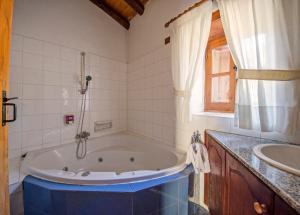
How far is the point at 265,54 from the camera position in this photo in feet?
3.48

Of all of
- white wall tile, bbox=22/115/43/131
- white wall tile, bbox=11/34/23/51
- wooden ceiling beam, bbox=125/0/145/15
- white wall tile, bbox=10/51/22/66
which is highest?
wooden ceiling beam, bbox=125/0/145/15

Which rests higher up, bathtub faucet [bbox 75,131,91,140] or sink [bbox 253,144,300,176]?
sink [bbox 253,144,300,176]

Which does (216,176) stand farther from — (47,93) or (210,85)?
(47,93)

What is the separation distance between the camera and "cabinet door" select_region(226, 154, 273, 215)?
598 mm

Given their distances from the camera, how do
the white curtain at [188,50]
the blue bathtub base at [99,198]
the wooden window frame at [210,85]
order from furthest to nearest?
the wooden window frame at [210,85], the white curtain at [188,50], the blue bathtub base at [99,198]

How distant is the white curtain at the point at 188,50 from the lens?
1.47 meters

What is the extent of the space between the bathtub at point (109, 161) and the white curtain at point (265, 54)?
740mm

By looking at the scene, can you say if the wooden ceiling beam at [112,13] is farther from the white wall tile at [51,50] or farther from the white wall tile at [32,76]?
the white wall tile at [32,76]

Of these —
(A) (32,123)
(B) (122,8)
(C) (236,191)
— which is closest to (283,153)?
(C) (236,191)

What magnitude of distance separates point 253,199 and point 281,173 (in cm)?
17

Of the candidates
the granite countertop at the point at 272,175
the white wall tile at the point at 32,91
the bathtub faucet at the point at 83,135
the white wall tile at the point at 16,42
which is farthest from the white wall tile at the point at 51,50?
the granite countertop at the point at 272,175

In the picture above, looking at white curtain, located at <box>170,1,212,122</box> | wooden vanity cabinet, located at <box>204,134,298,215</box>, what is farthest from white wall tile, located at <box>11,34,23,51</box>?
wooden vanity cabinet, located at <box>204,134,298,215</box>

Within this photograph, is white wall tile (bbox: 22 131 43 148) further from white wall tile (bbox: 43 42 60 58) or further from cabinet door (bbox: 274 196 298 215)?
cabinet door (bbox: 274 196 298 215)

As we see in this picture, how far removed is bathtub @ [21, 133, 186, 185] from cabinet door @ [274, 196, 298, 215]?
86 centimetres
